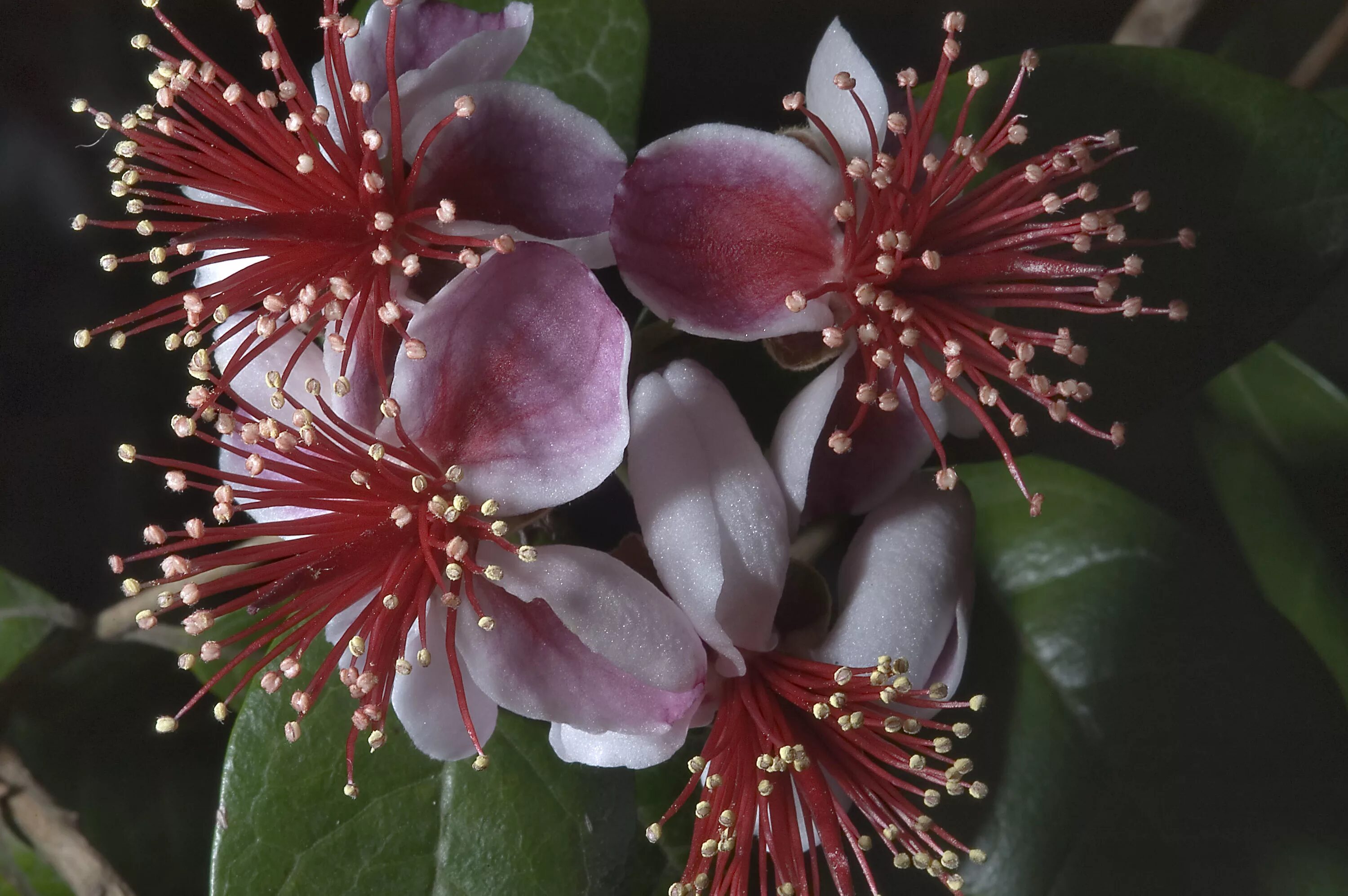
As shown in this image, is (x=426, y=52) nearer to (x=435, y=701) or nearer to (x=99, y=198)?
(x=435, y=701)

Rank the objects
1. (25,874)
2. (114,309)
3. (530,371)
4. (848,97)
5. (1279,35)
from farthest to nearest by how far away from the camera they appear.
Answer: (1279,35) → (114,309) → (25,874) → (848,97) → (530,371)

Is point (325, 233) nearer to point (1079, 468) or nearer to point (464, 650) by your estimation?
point (464, 650)

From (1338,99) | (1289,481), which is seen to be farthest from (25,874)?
(1338,99)

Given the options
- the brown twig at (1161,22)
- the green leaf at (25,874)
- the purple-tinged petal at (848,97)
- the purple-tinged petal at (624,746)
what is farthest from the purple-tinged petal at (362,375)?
the brown twig at (1161,22)

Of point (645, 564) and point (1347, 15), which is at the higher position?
point (1347, 15)

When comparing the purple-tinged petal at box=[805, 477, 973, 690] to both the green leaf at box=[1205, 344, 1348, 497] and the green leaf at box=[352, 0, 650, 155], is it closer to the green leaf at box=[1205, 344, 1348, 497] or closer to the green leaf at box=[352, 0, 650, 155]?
the green leaf at box=[352, 0, 650, 155]

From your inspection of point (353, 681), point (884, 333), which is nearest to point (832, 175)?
point (884, 333)

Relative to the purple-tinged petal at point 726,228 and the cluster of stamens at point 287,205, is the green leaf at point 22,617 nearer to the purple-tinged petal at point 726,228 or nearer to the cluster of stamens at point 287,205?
the cluster of stamens at point 287,205
